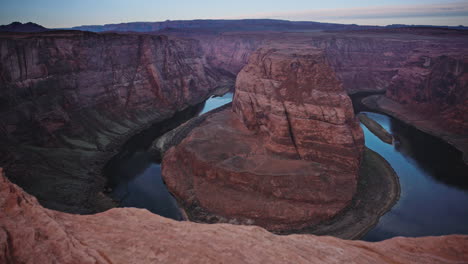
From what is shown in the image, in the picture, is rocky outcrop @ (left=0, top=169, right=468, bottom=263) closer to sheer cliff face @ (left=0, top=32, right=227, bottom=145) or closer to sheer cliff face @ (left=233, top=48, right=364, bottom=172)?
sheer cliff face @ (left=233, top=48, right=364, bottom=172)

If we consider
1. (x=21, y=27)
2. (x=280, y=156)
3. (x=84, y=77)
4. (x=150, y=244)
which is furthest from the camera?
(x=21, y=27)

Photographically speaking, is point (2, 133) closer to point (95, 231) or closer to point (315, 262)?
point (95, 231)

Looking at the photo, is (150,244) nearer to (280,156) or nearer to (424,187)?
(280,156)

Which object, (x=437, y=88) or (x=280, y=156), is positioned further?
(x=437, y=88)

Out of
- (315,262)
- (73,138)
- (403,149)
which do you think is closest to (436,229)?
(403,149)

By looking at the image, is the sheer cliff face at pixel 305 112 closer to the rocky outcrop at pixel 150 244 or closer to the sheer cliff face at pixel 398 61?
the sheer cliff face at pixel 398 61

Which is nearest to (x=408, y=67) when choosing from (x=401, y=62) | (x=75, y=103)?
(x=401, y=62)

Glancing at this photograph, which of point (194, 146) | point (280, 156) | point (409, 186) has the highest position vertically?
point (194, 146)
